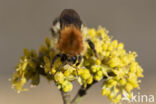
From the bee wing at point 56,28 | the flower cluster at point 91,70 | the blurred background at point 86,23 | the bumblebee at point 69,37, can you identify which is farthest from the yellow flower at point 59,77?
the blurred background at point 86,23

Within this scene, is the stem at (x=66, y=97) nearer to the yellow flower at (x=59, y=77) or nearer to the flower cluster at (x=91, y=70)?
the flower cluster at (x=91, y=70)

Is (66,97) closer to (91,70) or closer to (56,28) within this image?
(91,70)

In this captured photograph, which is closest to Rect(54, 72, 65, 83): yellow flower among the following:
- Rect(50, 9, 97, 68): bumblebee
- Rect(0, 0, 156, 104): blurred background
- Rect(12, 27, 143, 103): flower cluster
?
Rect(12, 27, 143, 103): flower cluster

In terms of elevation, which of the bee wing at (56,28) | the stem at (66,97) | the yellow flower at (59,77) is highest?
the bee wing at (56,28)

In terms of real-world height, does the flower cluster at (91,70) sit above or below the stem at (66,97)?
above

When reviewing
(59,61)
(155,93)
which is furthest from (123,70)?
(155,93)

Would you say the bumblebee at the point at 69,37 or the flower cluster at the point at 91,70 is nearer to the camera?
the bumblebee at the point at 69,37

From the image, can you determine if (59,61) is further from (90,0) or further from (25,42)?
(90,0)

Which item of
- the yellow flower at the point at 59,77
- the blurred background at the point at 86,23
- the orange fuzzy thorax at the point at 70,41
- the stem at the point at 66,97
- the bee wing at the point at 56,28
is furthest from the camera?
the blurred background at the point at 86,23
